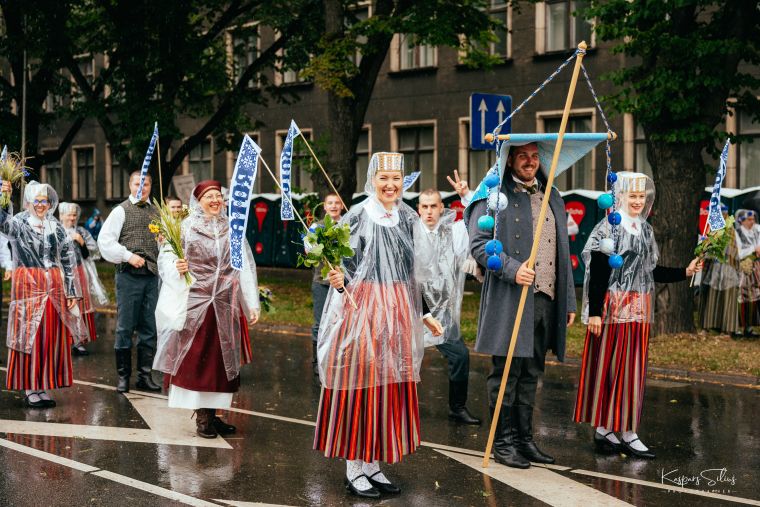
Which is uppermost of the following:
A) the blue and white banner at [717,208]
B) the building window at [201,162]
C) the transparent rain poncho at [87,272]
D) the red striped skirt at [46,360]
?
the building window at [201,162]

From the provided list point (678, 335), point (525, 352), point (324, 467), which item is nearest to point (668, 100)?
point (678, 335)

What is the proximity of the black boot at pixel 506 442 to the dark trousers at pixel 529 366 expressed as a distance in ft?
0.27

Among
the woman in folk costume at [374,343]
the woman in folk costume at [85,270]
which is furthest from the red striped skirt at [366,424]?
the woman in folk costume at [85,270]

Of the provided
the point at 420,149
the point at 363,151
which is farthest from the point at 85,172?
A: the point at 420,149

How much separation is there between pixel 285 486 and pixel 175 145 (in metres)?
31.1

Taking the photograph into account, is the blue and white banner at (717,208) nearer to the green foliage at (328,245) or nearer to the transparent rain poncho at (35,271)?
the green foliage at (328,245)

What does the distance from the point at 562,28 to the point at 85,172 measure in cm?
2262

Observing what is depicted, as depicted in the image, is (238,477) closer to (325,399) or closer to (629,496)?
(325,399)

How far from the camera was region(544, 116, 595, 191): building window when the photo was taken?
82.1 ft

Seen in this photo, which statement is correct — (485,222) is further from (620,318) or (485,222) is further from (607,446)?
(607,446)

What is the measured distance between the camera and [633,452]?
7418mm

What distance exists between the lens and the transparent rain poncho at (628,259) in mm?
7504

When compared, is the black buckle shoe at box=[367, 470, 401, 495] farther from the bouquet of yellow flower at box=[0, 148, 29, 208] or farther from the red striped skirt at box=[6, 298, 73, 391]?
the bouquet of yellow flower at box=[0, 148, 29, 208]
